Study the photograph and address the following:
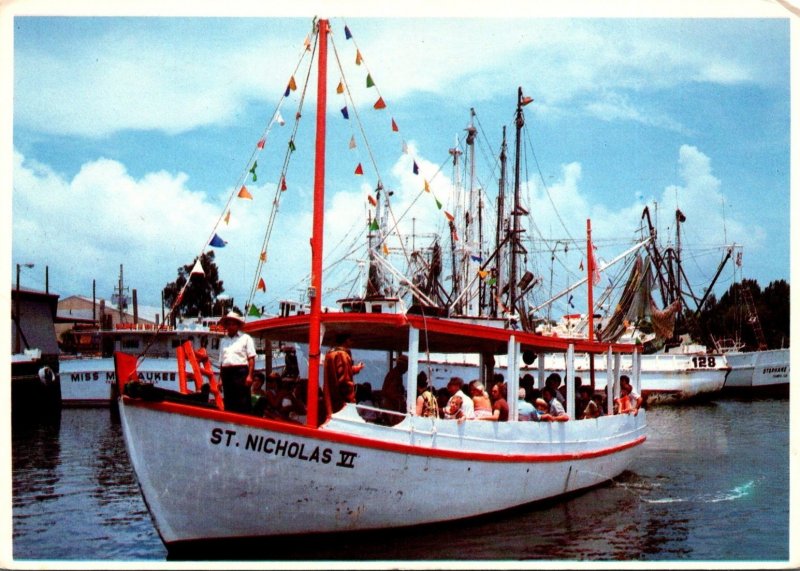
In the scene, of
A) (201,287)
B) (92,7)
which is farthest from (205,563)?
(201,287)

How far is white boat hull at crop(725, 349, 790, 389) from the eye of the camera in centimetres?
3806

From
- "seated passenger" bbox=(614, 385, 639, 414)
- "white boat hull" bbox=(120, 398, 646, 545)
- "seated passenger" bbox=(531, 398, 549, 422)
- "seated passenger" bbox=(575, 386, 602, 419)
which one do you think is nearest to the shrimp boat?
"white boat hull" bbox=(120, 398, 646, 545)

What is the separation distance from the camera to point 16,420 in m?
27.8

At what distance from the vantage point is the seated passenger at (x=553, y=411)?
11391 mm

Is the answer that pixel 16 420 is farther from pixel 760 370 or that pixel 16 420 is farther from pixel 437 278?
pixel 760 370

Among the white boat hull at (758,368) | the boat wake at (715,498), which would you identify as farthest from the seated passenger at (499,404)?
the white boat hull at (758,368)

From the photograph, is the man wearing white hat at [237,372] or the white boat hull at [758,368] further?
the white boat hull at [758,368]

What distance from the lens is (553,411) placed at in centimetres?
1176

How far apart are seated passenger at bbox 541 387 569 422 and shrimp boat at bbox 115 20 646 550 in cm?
113

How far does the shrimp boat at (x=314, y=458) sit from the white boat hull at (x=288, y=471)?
0.01 meters

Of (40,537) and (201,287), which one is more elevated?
(201,287)

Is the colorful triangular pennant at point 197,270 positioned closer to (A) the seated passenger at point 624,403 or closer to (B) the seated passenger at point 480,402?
(B) the seated passenger at point 480,402

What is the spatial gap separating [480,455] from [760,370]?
107 ft

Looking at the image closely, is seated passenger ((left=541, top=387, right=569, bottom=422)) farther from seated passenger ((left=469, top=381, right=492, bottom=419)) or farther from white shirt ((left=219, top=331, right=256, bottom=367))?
white shirt ((left=219, top=331, right=256, bottom=367))
